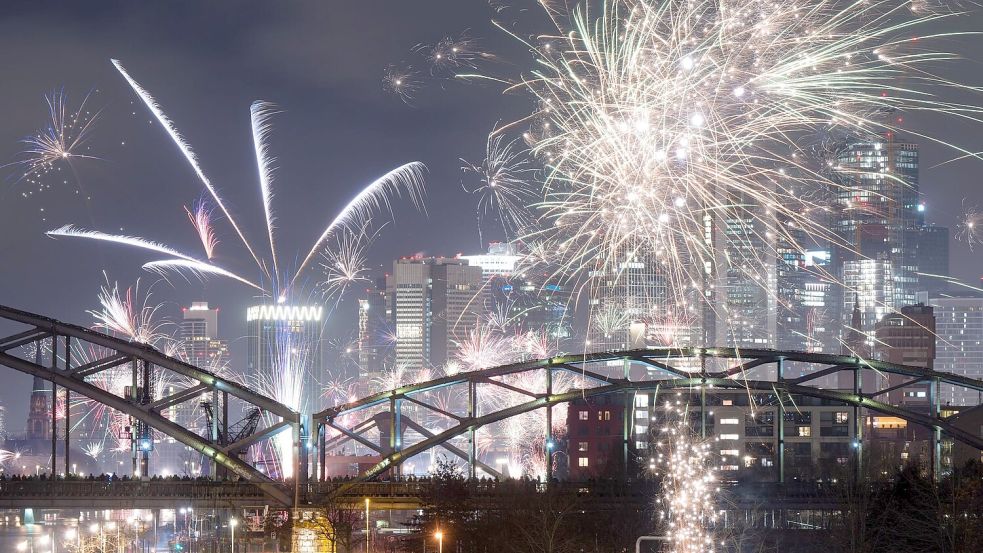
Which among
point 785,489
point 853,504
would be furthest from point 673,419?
point 853,504

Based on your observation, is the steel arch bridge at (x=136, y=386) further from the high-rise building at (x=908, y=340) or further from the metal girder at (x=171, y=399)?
the high-rise building at (x=908, y=340)

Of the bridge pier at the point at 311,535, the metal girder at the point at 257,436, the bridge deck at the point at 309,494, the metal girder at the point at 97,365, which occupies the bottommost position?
the bridge pier at the point at 311,535

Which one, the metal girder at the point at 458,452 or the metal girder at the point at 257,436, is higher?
the metal girder at the point at 257,436

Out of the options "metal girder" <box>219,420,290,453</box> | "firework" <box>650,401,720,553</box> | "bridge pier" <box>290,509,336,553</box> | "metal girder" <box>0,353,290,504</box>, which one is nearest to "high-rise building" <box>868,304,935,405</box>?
"firework" <box>650,401,720,553</box>

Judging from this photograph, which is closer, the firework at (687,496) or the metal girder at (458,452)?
the firework at (687,496)

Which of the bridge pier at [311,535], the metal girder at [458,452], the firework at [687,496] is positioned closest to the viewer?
the firework at [687,496]

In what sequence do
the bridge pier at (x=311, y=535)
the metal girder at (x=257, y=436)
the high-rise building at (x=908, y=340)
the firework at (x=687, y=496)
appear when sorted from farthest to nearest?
the high-rise building at (x=908, y=340) → the metal girder at (x=257, y=436) → the bridge pier at (x=311, y=535) → the firework at (x=687, y=496)

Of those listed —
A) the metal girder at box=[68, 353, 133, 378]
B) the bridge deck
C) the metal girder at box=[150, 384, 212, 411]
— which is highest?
the metal girder at box=[68, 353, 133, 378]

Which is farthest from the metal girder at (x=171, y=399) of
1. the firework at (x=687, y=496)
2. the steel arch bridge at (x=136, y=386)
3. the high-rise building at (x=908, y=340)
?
the high-rise building at (x=908, y=340)

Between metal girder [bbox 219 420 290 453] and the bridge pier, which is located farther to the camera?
metal girder [bbox 219 420 290 453]

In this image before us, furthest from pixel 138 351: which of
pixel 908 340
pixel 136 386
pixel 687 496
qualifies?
pixel 908 340

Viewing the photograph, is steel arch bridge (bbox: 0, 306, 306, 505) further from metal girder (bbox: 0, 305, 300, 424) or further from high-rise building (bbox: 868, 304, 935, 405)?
high-rise building (bbox: 868, 304, 935, 405)
